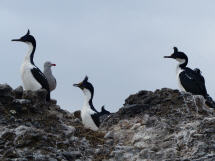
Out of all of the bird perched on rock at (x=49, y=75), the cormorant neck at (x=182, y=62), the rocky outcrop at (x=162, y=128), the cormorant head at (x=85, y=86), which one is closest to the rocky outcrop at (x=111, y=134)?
the rocky outcrop at (x=162, y=128)

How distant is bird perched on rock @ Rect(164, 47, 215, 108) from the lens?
23.7 m

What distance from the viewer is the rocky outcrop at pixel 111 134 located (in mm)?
15461

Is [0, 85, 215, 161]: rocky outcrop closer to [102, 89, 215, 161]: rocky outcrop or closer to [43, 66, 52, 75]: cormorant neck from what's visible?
[102, 89, 215, 161]: rocky outcrop

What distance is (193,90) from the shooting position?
23938 mm

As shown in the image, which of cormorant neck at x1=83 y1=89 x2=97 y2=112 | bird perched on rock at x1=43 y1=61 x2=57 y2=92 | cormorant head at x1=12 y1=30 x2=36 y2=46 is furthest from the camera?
bird perched on rock at x1=43 y1=61 x2=57 y2=92

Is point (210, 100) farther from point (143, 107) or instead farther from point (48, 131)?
point (48, 131)

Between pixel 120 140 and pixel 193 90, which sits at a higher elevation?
pixel 193 90

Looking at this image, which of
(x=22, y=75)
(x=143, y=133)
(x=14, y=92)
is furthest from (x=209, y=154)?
(x=22, y=75)

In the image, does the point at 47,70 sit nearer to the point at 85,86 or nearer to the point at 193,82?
the point at 85,86

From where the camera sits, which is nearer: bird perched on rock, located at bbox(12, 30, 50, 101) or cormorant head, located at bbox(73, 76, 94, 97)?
bird perched on rock, located at bbox(12, 30, 50, 101)

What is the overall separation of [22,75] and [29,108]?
23.0ft

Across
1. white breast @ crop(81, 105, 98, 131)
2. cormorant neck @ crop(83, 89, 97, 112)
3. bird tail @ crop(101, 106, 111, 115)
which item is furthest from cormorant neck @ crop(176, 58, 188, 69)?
white breast @ crop(81, 105, 98, 131)

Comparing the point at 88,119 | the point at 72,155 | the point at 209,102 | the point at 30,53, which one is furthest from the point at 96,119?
the point at 72,155

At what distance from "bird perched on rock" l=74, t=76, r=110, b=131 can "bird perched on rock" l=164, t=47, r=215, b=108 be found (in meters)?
3.04
